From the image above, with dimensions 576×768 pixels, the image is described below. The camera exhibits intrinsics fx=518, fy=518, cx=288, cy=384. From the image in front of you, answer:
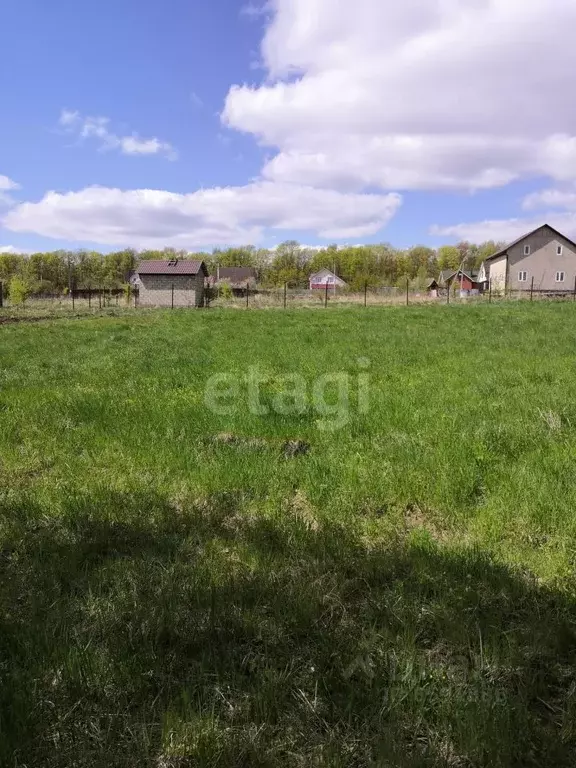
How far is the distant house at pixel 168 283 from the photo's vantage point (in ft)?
163

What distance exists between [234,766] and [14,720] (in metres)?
0.95

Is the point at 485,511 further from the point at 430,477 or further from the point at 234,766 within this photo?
the point at 234,766

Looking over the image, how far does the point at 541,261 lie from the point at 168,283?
44.7 metres

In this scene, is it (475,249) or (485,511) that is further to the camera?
(475,249)

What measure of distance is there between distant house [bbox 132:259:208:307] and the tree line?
52264 mm

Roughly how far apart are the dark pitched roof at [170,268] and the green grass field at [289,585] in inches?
1733

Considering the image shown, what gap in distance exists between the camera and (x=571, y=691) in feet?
7.50

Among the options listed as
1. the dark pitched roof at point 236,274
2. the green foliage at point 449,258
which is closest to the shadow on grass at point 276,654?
the dark pitched roof at point 236,274

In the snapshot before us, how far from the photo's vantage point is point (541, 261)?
63094 mm

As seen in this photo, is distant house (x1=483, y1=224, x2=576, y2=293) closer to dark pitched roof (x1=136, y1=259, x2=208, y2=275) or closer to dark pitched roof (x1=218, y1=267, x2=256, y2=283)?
dark pitched roof (x1=136, y1=259, x2=208, y2=275)

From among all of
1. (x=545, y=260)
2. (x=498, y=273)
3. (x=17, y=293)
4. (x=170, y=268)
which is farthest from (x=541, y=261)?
(x=17, y=293)

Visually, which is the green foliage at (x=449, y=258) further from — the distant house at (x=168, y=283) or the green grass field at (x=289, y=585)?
the green grass field at (x=289, y=585)

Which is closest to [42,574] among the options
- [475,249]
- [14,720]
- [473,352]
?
[14,720]

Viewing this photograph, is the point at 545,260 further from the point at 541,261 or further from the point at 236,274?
the point at 236,274
